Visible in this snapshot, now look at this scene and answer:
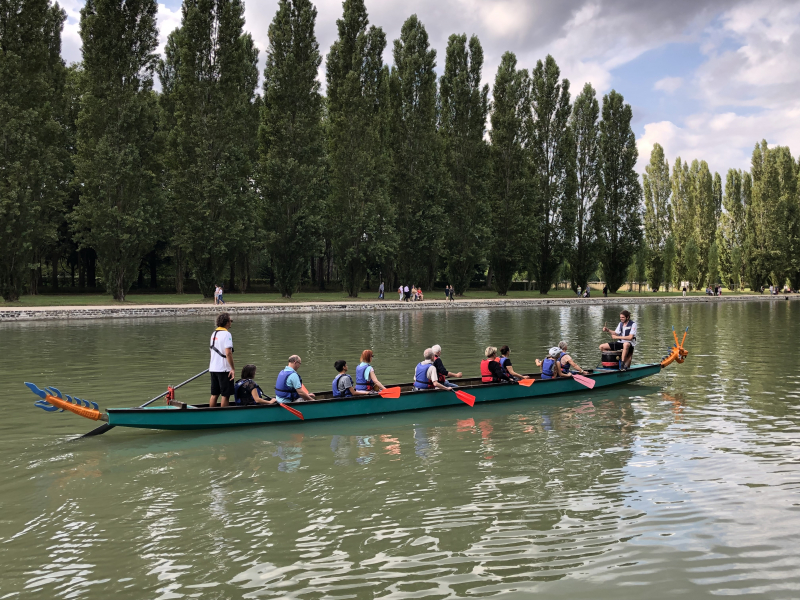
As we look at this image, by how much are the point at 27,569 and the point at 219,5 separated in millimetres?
54145

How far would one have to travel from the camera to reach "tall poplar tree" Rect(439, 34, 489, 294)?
63312 mm

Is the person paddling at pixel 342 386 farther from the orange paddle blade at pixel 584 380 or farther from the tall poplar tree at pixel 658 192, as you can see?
the tall poplar tree at pixel 658 192

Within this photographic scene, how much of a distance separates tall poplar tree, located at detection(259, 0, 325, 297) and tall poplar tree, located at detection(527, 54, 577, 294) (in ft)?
86.7

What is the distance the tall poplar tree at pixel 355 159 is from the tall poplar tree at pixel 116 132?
54.6 ft

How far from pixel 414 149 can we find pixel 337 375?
5126 cm

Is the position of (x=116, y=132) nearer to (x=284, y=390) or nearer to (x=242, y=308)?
(x=242, y=308)

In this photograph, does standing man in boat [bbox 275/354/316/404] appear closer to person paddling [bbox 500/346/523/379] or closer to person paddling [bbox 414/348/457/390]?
person paddling [bbox 414/348/457/390]

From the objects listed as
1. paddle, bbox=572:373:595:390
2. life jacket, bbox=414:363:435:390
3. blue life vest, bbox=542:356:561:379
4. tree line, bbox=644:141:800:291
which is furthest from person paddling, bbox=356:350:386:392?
tree line, bbox=644:141:800:291

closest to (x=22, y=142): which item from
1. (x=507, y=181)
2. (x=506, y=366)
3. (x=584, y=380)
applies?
(x=506, y=366)

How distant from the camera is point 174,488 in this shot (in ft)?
30.8

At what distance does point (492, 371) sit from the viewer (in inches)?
617

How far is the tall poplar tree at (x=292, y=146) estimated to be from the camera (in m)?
53.5

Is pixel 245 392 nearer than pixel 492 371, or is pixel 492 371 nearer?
pixel 245 392

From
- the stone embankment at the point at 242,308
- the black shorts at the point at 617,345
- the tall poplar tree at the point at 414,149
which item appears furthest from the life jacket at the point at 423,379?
the tall poplar tree at the point at 414,149
